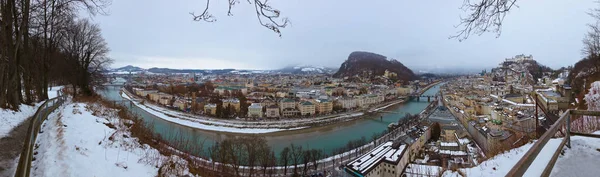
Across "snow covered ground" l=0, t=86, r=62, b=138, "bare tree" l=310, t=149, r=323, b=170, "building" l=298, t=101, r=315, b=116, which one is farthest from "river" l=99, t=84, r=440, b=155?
"snow covered ground" l=0, t=86, r=62, b=138

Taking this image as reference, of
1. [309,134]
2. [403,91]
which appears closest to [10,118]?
[309,134]

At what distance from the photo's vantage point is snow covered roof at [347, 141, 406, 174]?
9.80 metres

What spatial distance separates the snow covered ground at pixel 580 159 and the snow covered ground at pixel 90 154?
353 cm

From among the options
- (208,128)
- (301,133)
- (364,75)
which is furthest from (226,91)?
(364,75)

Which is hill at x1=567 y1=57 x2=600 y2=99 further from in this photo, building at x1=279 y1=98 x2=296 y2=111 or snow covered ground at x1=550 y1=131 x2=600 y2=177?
building at x1=279 y1=98 x2=296 y2=111

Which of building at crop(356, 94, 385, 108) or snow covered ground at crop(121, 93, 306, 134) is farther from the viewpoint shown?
building at crop(356, 94, 385, 108)

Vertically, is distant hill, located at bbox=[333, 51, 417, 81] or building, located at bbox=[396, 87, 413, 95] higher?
distant hill, located at bbox=[333, 51, 417, 81]

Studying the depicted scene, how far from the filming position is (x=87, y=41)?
10.3m

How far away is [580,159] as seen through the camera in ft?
6.13

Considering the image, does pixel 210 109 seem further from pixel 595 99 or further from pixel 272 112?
pixel 595 99

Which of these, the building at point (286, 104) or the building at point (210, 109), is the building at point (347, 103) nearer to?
the building at point (286, 104)

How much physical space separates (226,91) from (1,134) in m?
44.8

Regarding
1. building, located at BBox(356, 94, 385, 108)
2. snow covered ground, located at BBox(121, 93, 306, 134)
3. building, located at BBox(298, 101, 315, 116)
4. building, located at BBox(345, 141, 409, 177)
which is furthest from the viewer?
building, located at BBox(356, 94, 385, 108)

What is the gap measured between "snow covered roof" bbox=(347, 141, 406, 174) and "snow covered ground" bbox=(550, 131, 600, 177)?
7.56 meters
